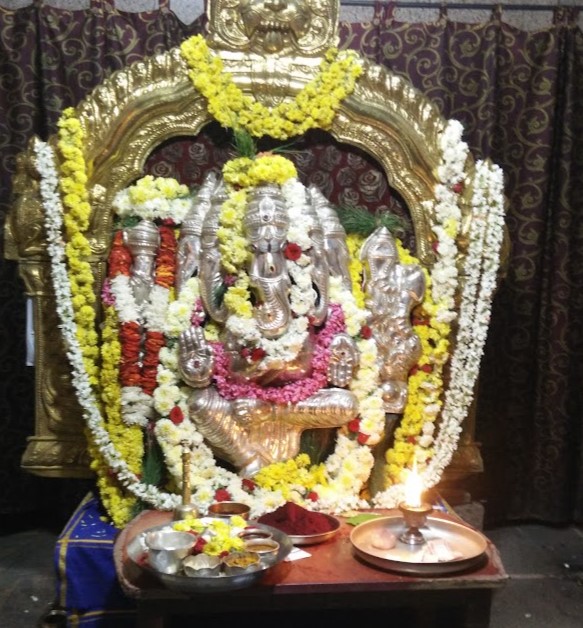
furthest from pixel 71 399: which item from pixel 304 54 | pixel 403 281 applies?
pixel 304 54

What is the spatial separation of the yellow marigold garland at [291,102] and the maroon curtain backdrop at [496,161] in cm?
16

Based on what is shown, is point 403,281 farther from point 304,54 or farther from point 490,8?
point 490,8

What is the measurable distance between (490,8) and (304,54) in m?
1.26

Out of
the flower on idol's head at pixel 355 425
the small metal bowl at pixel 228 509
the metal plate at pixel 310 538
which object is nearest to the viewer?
the metal plate at pixel 310 538

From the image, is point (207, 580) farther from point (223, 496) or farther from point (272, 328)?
point (272, 328)

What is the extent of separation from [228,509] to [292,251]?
1.16m

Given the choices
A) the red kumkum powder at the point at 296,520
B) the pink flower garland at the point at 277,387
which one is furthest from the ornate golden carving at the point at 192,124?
the red kumkum powder at the point at 296,520

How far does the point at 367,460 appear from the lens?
3537 millimetres

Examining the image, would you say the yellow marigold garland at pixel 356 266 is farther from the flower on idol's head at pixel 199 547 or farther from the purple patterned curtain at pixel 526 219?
the flower on idol's head at pixel 199 547

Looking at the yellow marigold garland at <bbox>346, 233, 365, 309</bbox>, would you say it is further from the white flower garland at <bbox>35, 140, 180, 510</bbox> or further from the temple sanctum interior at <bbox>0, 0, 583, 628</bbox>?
the white flower garland at <bbox>35, 140, 180, 510</bbox>

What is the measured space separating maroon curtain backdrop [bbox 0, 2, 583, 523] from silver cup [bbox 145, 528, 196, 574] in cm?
187

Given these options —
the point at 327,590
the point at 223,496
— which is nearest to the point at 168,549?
the point at 327,590

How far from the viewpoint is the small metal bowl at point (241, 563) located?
8.14 feet

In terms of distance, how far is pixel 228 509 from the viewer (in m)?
3.08
